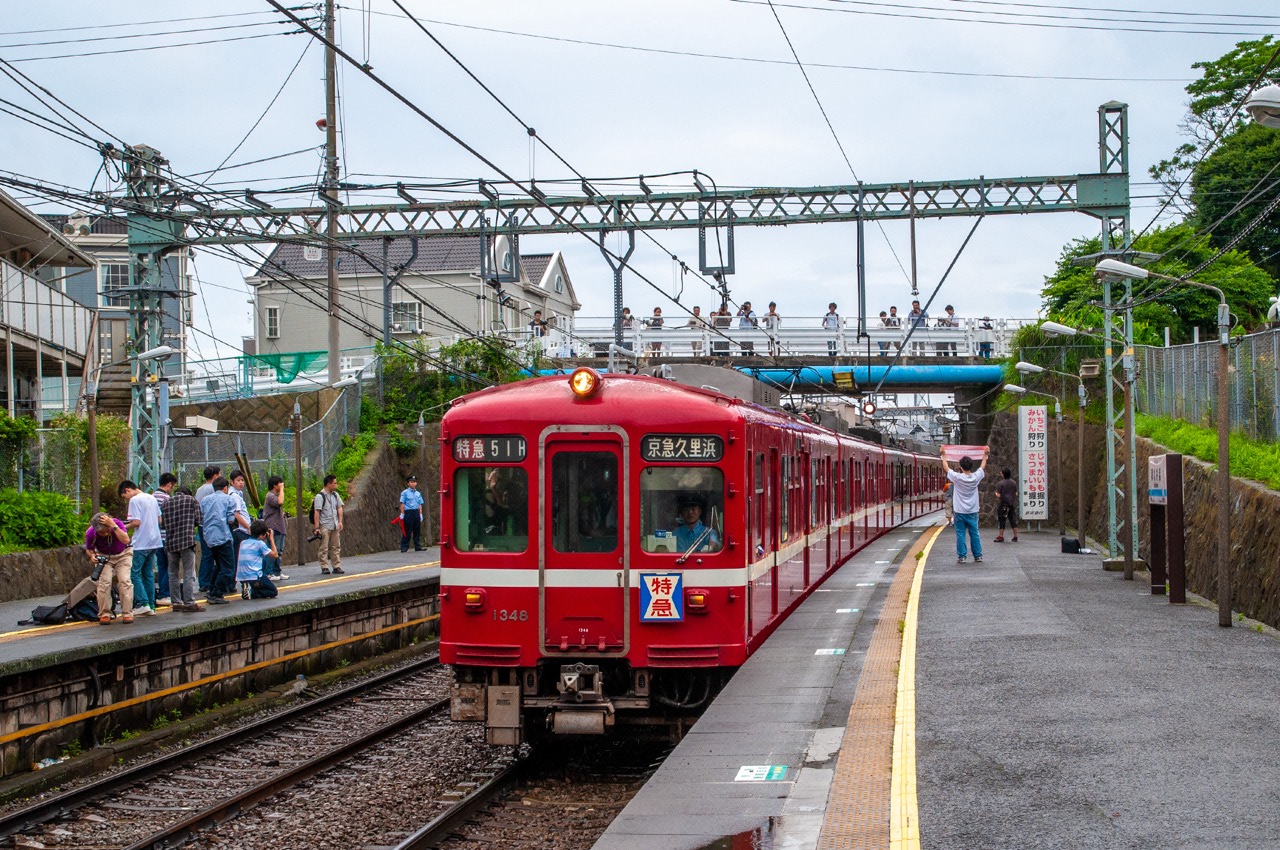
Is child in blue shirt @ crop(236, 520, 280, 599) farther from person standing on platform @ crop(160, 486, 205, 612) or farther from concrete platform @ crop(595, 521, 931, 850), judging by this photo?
concrete platform @ crop(595, 521, 931, 850)

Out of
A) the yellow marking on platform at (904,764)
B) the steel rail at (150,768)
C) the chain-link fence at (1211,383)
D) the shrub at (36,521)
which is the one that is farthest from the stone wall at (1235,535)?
the shrub at (36,521)

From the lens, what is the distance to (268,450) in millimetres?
26578

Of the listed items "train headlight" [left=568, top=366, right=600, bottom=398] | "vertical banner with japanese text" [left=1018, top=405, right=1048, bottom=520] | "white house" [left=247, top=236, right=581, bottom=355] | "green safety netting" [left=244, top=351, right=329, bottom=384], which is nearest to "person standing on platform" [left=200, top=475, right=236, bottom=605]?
"train headlight" [left=568, top=366, right=600, bottom=398]

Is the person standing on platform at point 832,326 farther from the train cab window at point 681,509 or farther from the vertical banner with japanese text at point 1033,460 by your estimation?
the train cab window at point 681,509

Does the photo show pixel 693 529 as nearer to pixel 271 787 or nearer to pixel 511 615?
pixel 511 615

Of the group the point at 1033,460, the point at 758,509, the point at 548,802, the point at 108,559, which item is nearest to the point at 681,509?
the point at 758,509

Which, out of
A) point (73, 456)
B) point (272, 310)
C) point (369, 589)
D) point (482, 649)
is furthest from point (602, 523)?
point (272, 310)

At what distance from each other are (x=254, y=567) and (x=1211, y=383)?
16947 millimetres

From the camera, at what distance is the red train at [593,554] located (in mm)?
9633

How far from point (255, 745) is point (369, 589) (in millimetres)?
5474

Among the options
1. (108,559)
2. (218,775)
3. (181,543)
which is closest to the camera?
(218,775)

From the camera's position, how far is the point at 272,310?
50.7 metres

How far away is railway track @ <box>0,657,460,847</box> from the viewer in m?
9.15

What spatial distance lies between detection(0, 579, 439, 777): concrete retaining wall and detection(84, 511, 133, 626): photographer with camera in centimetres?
90
